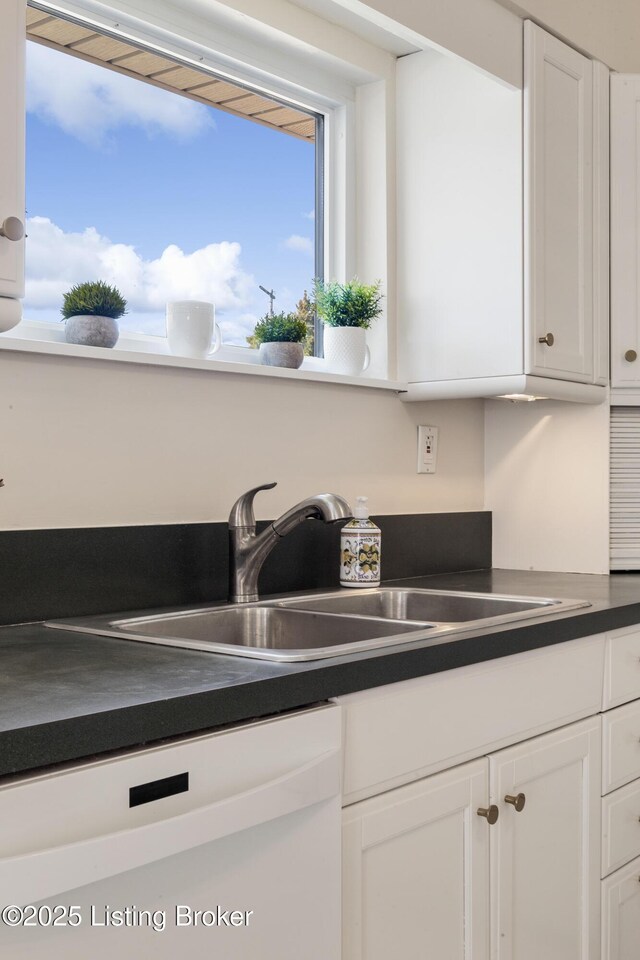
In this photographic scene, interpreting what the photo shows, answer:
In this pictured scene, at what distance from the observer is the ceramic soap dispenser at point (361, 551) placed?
82.4 inches

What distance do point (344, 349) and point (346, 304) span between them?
11 cm

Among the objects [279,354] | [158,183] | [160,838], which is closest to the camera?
[160,838]

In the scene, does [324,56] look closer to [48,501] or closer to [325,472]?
[325,472]

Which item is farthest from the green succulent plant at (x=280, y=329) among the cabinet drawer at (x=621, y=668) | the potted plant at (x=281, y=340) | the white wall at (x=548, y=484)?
the cabinet drawer at (x=621, y=668)

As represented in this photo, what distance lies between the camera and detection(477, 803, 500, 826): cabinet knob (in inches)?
59.3

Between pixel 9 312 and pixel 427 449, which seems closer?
pixel 9 312

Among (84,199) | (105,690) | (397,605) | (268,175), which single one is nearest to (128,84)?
(84,199)

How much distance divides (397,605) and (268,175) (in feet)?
3.39

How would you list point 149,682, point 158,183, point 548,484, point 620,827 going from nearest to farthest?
point 149,682 < point 620,827 < point 158,183 < point 548,484

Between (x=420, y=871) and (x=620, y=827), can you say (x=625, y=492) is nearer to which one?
(x=620, y=827)

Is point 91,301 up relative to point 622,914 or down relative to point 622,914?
up

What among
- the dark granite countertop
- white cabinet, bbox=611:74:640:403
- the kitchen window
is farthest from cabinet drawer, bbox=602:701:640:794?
the kitchen window

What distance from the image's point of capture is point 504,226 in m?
2.21

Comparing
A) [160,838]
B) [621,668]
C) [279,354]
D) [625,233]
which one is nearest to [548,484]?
[625,233]
